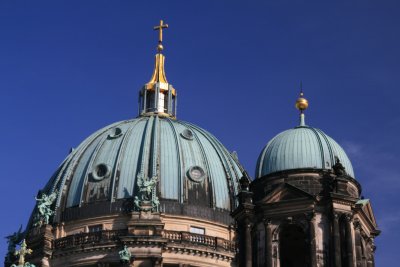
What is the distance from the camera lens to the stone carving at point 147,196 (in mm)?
75000

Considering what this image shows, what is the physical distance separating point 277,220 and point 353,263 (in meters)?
4.43

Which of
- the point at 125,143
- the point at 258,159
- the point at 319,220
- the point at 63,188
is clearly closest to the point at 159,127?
the point at 125,143

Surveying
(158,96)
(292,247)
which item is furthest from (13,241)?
(292,247)

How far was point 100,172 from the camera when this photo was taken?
79.4m

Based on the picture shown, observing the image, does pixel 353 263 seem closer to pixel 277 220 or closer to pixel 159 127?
pixel 277 220

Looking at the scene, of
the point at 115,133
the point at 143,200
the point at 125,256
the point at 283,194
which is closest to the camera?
the point at 283,194

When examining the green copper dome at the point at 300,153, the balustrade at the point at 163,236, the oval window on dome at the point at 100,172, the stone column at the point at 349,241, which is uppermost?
the oval window on dome at the point at 100,172

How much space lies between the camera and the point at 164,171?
7912 centimetres

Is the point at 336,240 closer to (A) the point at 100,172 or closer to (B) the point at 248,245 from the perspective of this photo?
(B) the point at 248,245

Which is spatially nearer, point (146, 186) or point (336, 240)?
point (336, 240)

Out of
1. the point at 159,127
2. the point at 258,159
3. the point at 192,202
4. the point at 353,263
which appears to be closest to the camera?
the point at 353,263

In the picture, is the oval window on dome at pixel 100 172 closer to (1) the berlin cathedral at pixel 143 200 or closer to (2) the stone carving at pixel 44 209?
(1) the berlin cathedral at pixel 143 200

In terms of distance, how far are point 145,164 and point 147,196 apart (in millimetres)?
4185

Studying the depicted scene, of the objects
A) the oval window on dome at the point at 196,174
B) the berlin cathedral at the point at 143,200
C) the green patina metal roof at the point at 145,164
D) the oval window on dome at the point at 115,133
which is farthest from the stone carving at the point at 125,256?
the oval window on dome at the point at 115,133
